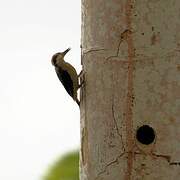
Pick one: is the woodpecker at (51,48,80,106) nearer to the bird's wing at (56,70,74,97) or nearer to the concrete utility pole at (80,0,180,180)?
the bird's wing at (56,70,74,97)

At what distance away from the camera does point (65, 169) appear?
1019 centimetres

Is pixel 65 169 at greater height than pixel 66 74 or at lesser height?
lesser

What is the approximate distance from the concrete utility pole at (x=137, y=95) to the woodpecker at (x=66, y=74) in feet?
1.65

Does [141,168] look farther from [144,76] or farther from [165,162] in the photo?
[144,76]

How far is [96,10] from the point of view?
19.0 feet

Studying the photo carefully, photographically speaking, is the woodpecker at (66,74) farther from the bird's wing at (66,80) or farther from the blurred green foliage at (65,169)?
the blurred green foliage at (65,169)

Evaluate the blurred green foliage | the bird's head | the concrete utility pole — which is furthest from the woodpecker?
the blurred green foliage

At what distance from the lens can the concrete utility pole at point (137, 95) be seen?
214 inches

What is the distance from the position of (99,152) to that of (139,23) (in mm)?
832

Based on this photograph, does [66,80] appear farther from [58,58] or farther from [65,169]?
[65,169]

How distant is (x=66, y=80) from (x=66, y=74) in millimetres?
45

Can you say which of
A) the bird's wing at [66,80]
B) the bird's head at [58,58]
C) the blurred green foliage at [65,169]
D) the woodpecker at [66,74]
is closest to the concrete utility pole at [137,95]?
the woodpecker at [66,74]

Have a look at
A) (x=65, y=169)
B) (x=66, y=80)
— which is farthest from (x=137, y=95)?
(x=65, y=169)

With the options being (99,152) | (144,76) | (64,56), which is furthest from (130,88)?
(64,56)
